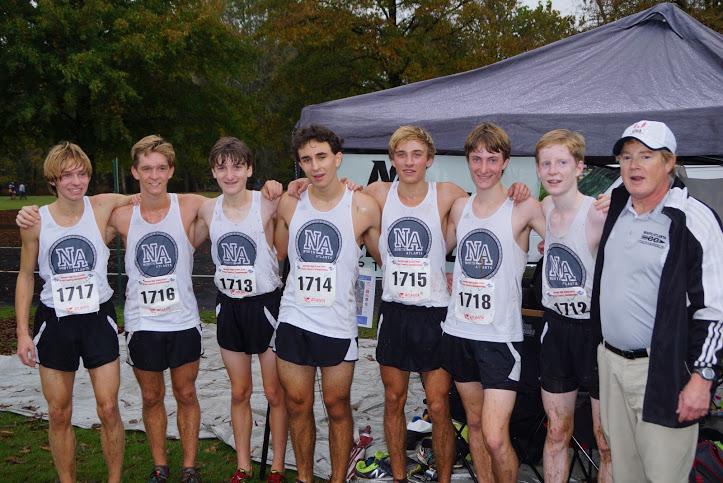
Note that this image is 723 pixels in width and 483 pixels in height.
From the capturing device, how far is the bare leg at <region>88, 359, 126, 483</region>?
3734mm

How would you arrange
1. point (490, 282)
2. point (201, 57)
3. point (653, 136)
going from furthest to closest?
point (201, 57)
point (490, 282)
point (653, 136)

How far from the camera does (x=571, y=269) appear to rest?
3.24m

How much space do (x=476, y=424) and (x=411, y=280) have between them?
2.66 ft

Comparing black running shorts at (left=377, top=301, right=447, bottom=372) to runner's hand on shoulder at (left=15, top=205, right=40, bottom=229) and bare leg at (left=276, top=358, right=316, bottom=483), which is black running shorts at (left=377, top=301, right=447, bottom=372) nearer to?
bare leg at (left=276, top=358, right=316, bottom=483)

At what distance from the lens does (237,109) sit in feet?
57.8

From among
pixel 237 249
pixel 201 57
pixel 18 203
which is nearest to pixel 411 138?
pixel 237 249

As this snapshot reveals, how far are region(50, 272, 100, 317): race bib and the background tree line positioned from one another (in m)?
10.0

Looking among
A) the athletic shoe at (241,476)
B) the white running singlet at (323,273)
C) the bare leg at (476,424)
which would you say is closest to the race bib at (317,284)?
the white running singlet at (323,273)

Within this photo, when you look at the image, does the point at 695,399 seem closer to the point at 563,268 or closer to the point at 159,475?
the point at 563,268

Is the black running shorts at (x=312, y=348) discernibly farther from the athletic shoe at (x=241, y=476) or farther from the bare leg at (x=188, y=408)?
the athletic shoe at (x=241, y=476)

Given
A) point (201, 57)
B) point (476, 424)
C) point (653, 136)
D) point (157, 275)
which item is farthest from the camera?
point (201, 57)

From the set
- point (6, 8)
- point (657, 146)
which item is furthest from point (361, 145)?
point (6, 8)

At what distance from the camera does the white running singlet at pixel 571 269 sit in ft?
10.6

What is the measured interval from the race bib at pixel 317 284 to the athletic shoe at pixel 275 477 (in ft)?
3.71
